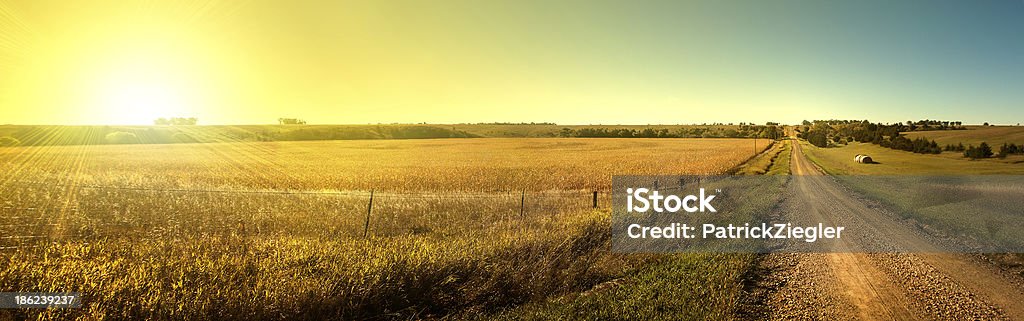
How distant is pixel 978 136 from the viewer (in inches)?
1869

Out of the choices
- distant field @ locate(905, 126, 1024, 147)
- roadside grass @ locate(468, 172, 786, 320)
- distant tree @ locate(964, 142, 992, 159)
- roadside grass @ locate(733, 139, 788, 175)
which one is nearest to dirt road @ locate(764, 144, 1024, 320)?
roadside grass @ locate(468, 172, 786, 320)

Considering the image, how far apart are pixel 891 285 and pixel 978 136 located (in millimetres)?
57898

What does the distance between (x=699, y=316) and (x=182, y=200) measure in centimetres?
1387

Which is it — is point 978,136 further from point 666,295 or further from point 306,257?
point 306,257

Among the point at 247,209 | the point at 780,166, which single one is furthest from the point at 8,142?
the point at 780,166

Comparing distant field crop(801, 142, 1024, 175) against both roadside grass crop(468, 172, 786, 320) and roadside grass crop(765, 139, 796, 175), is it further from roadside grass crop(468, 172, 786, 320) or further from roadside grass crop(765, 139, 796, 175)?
roadside grass crop(468, 172, 786, 320)

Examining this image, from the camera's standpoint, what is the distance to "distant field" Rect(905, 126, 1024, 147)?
41469 millimetres

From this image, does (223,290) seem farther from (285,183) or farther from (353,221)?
(285,183)

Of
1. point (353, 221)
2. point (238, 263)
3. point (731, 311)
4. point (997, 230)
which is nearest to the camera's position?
point (731, 311)

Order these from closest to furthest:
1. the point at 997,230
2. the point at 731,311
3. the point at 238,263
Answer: the point at 731,311 → the point at 238,263 → the point at 997,230

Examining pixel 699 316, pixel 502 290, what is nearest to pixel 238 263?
pixel 502 290

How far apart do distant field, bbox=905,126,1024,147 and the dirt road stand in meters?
45.1

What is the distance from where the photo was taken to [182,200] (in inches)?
519

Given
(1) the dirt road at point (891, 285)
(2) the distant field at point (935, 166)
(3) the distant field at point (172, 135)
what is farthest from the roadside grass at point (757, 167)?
(3) the distant field at point (172, 135)
